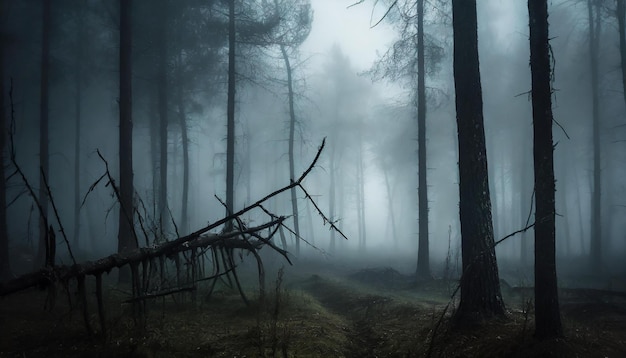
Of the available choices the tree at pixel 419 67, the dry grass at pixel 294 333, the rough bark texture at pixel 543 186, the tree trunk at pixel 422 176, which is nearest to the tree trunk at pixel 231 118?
the tree at pixel 419 67

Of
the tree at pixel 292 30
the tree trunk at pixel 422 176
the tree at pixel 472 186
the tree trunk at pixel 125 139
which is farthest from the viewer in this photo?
the tree at pixel 292 30

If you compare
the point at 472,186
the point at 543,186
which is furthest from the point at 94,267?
the point at 543,186

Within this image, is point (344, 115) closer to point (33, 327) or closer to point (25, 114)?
point (25, 114)

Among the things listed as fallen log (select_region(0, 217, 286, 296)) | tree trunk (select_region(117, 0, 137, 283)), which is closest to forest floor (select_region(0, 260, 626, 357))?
fallen log (select_region(0, 217, 286, 296))

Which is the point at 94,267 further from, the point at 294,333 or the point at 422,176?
the point at 422,176

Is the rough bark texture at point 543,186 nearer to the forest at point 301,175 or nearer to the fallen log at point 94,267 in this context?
the forest at point 301,175

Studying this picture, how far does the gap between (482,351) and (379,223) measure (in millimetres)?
75707

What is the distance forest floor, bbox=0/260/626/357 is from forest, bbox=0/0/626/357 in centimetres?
5

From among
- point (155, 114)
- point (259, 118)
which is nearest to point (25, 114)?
point (155, 114)

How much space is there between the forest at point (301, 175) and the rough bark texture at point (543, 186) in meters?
0.03

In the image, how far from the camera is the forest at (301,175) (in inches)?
207

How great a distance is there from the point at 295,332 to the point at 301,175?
6951 mm

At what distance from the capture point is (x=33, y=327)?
6.52 m

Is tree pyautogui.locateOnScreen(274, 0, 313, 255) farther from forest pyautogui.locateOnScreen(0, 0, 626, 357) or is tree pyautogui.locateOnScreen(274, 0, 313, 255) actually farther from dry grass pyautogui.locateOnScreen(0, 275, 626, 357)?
dry grass pyautogui.locateOnScreen(0, 275, 626, 357)
